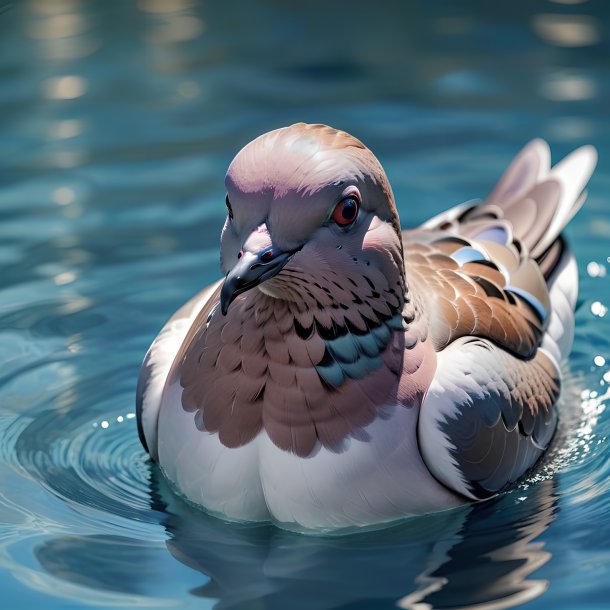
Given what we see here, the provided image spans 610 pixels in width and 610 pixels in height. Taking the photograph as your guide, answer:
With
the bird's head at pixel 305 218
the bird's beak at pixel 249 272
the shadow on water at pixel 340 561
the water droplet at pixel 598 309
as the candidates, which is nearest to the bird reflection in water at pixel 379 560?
the shadow on water at pixel 340 561

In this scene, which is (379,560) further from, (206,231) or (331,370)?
(206,231)

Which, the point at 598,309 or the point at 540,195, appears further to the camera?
the point at 598,309

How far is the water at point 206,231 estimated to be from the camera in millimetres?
4086

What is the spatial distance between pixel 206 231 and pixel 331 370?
268cm

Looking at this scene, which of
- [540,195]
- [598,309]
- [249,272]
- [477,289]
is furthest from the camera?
[598,309]

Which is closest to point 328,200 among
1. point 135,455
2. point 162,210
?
point 135,455

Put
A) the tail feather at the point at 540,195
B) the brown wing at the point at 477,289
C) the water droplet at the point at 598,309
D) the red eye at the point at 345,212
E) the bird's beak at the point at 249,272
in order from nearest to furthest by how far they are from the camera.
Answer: the bird's beak at the point at 249,272
the red eye at the point at 345,212
the brown wing at the point at 477,289
the tail feather at the point at 540,195
the water droplet at the point at 598,309

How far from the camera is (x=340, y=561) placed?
13.4 feet

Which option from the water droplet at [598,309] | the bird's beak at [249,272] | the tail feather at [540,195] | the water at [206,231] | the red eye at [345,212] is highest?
the red eye at [345,212]

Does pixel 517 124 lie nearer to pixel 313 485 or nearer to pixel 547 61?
pixel 547 61

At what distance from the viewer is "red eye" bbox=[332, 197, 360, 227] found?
367 centimetres

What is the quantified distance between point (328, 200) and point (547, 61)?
16.1 feet

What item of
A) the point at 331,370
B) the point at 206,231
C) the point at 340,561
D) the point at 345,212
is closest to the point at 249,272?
the point at 345,212

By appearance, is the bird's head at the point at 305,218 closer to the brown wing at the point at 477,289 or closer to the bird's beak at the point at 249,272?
the bird's beak at the point at 249,272
